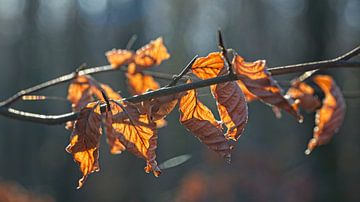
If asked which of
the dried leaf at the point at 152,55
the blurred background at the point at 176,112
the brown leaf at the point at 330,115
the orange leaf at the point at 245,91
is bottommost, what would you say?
the blurred background at the point at 176,112

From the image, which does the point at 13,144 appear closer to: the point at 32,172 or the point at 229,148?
the point at 32,172

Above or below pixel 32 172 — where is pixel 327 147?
above

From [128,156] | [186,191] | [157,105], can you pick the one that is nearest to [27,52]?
[128,156]

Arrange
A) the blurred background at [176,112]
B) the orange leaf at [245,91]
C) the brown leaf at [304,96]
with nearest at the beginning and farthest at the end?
the orange leaf at [245,91] → the brown leaf at [304,96] → the blurred background at [176,112]

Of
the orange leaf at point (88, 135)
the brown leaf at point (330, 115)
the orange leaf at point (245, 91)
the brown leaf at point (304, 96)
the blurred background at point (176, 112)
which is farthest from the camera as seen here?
the blurred background at point (176, 112)

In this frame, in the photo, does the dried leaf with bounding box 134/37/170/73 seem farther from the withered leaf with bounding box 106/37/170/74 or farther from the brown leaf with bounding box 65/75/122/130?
the brown leaf with bounding box 65/75/122/130

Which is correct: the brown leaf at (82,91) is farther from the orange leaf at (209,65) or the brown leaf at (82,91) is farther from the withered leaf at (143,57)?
the orange leaf at (209,65)

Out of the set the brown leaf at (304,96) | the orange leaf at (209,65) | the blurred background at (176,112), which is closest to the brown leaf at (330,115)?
the brown leaf at (304,96)
